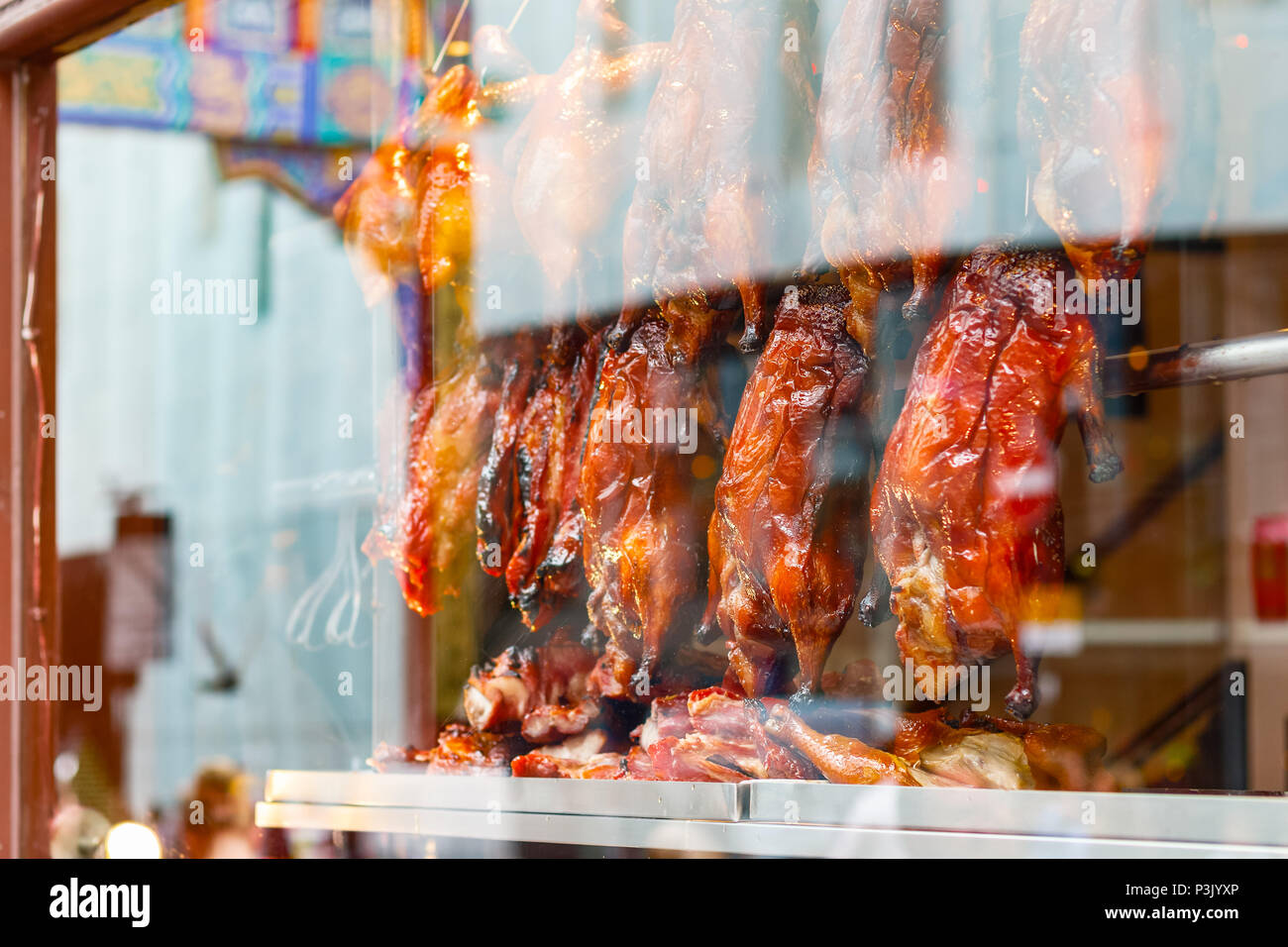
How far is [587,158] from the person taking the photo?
2.98 metres

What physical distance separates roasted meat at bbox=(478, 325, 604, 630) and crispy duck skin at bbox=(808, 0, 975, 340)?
82 cm

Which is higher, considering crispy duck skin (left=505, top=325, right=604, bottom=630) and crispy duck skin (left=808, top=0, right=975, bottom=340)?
crispy duck skin (left=808, top=0, right=975, bottom=340)

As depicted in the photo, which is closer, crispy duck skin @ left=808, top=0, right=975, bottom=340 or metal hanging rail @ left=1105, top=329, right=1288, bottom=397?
metal hanging rail @ left=1105, top=329, right=1288, bottom=397

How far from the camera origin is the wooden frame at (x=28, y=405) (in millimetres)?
3512

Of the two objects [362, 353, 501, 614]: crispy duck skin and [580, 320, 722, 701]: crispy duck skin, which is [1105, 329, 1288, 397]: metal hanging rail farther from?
[362, 353, 501, 614]: crispy duck skin

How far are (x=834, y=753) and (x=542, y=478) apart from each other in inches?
43.8

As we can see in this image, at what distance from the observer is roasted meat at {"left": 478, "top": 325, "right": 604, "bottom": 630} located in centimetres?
306

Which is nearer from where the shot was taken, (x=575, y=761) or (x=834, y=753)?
(x=834, y=753)

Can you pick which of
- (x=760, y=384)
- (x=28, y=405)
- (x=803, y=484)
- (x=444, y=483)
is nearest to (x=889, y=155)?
(x=760, y=384)

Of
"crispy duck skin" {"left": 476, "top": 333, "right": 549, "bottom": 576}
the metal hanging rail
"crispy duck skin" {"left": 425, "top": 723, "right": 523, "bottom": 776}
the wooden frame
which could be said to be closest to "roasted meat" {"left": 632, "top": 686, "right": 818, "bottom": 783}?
"crispy duck skin" {"left": 425, "top": 723, "right": 523, "bottom": 776}

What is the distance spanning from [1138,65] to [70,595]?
3250 mm

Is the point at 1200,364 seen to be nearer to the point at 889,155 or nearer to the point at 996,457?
the point at 996,457

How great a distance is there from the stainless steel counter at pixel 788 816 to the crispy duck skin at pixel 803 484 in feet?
1.07
